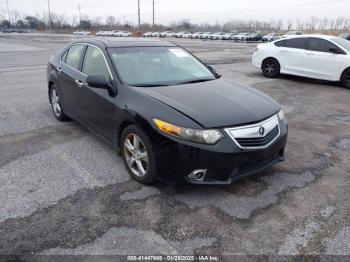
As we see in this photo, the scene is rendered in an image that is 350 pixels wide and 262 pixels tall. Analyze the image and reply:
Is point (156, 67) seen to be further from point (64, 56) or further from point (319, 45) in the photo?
point (319, 45)

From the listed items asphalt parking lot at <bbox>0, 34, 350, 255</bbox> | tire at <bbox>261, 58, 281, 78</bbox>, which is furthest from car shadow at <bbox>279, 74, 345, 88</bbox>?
asphalt parking lot at <bbox>0, 34, 350, 255</bbox>

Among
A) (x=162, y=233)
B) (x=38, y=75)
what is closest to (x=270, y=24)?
(x=38, y=75)

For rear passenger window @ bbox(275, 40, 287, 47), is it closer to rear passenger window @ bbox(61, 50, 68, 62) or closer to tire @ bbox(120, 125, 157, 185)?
rear passenger window @ bbox(61, 50, 68, 62)

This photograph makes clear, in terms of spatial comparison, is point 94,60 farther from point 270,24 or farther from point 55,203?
point 270,24

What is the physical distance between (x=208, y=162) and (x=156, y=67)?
1.77m

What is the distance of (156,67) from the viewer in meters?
4.26

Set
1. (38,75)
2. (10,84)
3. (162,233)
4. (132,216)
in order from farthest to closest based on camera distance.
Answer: (38,75)
(10,84)
(132,216)
(162,233)

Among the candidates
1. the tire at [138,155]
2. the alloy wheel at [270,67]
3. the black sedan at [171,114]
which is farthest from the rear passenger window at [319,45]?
the tire at [138,155]

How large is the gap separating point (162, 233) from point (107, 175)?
129 centimetres

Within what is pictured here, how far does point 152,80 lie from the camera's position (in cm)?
397

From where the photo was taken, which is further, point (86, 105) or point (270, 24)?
point (270, 24)

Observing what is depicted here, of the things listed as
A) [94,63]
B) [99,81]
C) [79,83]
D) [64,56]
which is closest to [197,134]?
[99,81]

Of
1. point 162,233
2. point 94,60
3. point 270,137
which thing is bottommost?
point 162,233

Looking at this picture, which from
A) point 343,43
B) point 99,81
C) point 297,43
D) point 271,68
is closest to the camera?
point 99,81
